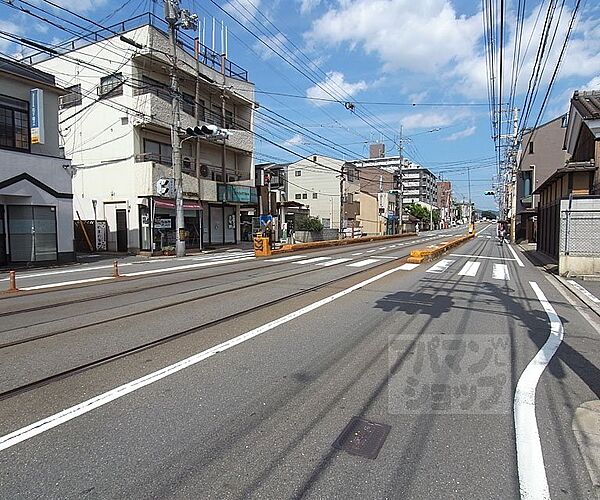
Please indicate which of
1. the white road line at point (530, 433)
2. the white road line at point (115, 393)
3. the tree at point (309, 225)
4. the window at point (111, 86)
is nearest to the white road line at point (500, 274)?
the white road line at point (530, 433)

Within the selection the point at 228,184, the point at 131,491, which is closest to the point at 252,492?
the point at 131,491

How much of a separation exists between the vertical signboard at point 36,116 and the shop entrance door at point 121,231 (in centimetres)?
825

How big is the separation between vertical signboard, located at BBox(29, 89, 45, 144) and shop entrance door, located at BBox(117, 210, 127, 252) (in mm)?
8248

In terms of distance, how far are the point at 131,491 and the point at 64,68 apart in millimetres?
32156

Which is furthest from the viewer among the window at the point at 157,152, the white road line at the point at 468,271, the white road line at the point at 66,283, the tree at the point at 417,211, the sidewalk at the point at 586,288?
the tree at the point at 417,211

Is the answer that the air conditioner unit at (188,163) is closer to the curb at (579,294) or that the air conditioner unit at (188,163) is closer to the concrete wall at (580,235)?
the concrete wall at (580,235)

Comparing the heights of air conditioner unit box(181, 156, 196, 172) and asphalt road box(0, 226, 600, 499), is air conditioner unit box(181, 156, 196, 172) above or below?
above

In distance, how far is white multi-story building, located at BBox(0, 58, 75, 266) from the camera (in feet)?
57.6

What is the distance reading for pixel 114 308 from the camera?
323 inches

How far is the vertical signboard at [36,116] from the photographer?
18000 mm

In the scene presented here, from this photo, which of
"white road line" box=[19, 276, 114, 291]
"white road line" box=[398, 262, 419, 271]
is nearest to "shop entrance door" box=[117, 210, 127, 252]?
"white road line" box=[19, 276, 114, 291]

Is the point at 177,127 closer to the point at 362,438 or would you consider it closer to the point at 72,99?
the point at 72,99

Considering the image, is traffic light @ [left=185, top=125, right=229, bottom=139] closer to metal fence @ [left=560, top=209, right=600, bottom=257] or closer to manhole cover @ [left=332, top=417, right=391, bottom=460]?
metal fence @ [left=560, top=209, right=600, bottom=257]

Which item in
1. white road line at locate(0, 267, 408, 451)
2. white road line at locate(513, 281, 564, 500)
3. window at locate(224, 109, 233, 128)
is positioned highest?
window at locate(224, 109, 233, 128)
